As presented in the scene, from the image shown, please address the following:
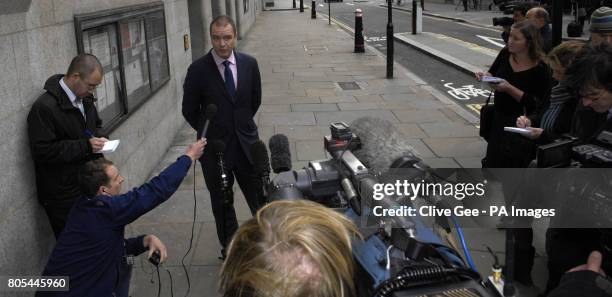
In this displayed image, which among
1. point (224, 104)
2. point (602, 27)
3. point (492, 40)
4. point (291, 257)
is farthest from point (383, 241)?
point (492, 40)

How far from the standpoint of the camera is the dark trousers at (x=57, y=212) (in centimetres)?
364

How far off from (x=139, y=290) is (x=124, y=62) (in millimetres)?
2664

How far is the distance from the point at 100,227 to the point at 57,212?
0.95 metres

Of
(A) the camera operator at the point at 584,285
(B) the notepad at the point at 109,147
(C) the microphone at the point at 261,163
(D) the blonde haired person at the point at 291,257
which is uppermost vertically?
(D) the blonde haired person at the point at 291,257

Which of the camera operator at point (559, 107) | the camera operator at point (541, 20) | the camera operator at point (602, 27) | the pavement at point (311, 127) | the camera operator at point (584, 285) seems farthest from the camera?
the camera operator at point (541, 20)

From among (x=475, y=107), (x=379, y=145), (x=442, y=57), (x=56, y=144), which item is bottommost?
(x=475, y=107)

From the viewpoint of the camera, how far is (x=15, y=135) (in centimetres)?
351

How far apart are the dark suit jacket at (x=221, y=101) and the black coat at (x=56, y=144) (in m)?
0.92

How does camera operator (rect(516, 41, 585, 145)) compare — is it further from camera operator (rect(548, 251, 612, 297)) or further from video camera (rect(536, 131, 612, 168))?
camera operator (rect(548, 251, 612, 297))

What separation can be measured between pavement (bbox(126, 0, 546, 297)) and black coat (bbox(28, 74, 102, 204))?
104 centimetres

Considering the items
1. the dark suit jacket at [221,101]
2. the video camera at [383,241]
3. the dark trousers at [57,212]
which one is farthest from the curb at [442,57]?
the video camera at [383,241]

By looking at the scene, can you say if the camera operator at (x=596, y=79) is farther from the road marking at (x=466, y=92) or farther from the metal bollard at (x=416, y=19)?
the metal bollard at (x=416, y=19)

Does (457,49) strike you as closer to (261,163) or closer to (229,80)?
(229,80)

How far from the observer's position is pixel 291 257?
1390 mm
